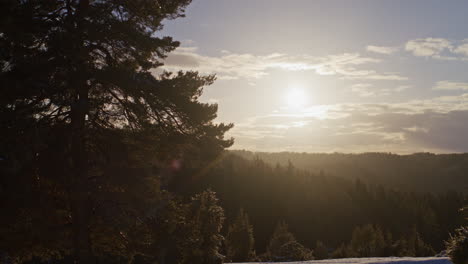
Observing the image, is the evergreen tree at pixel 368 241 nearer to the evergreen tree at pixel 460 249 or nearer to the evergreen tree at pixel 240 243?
the evergreen tree at pixel 240 243

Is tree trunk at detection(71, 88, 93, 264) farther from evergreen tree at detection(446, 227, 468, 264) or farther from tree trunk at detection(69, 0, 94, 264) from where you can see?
evergreen tree at detection(446, 227, 468, 264)

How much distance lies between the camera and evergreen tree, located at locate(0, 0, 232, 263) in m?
11.3

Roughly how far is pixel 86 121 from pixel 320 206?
123 m

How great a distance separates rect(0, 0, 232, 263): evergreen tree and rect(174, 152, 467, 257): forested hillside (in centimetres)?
8991

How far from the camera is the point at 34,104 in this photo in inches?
459

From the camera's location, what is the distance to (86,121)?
13.1 metres

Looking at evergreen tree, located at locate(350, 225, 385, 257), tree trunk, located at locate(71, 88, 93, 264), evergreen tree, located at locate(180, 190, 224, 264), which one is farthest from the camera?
evergreen tree, located at locate(350, 225, 385, 257)

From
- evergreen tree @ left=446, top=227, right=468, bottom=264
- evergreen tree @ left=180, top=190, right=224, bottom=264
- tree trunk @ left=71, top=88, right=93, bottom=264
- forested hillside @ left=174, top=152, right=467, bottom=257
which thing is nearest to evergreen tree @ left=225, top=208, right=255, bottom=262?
evergreen tree @ left=180, top=190, right=224, bottom=264

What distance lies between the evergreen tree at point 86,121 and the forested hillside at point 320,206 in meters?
89.9

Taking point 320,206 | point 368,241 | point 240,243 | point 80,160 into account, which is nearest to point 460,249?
point 80,160

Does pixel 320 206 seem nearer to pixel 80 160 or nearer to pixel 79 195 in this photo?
pixel 80 160

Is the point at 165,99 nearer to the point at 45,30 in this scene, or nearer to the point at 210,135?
the point at 210,135

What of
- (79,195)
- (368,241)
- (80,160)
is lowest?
(368,241)

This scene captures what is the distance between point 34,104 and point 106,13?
3.77 m
